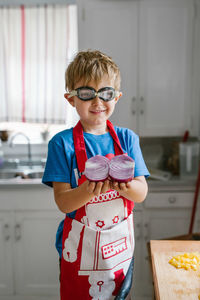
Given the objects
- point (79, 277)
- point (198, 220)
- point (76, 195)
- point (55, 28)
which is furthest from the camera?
point (55, 28)

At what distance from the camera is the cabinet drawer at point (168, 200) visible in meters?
2.06

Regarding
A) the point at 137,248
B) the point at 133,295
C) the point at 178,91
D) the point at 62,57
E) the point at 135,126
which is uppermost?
the point at 62,57

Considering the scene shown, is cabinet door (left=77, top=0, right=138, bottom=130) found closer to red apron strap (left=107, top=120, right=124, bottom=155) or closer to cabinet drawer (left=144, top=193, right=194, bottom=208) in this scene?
cabinet drawer (left=144, top=193, right=194, bottom=208)

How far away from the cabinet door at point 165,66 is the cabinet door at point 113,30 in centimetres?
6

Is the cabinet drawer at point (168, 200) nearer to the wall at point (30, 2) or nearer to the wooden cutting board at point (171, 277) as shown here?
the wooden cutting board at point (171, 277)

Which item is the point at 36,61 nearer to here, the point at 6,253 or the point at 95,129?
the point at 6,253

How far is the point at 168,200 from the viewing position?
2066 mm

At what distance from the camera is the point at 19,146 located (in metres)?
2.73

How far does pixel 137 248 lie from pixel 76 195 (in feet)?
4.44

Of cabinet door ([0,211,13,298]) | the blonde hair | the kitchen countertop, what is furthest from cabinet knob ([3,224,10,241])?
the blonde hair

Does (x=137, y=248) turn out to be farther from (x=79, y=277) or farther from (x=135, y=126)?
(x=79, y=277)

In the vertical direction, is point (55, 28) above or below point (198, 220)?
above

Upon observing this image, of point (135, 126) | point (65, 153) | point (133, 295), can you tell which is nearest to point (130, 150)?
point (65, 153)

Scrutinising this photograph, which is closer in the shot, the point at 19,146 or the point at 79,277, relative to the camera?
the point at 79,277
